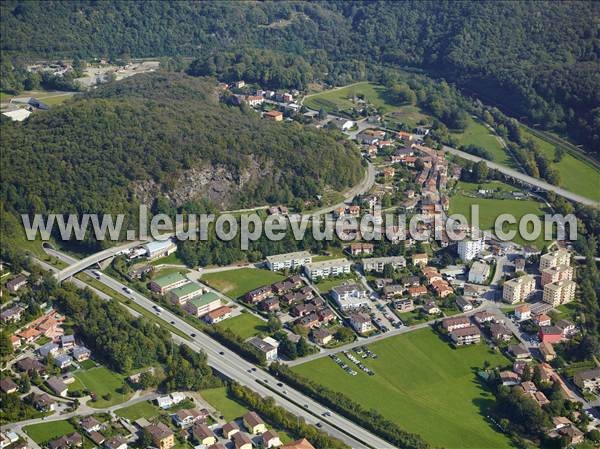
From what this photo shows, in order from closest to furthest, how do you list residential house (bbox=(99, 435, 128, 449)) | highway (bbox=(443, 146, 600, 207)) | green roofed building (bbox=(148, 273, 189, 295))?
residential house (bbox=(99, 435, 128, 449)) → green roofed building (bbox=(148, 273, 189, 295)) → highway (bbox=(443, 146, 600, 207))

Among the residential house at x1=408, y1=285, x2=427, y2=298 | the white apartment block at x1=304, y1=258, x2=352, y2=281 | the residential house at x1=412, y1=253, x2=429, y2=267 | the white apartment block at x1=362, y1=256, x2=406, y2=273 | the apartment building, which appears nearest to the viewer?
the residential house at x1=408, y1=285, x2=427, y2=298

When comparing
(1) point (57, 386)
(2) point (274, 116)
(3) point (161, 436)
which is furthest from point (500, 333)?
(2) point (274, 116)

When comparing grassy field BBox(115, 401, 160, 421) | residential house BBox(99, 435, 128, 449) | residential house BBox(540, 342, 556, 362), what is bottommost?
residential house BBox(540, 342, 556, 362)

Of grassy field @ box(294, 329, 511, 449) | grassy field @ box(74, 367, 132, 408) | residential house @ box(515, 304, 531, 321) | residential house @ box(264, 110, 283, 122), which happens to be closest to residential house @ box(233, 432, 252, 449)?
grassy field @ box(294, 329, 511, 449)

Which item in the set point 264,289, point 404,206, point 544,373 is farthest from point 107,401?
point 404,206

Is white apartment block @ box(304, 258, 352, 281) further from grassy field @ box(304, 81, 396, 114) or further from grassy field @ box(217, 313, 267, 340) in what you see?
grassy field @ box(304, 81, 396, 114)

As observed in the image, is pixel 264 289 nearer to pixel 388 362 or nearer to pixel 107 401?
pixel 388 362

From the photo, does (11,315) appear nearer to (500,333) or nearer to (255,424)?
(255,424)

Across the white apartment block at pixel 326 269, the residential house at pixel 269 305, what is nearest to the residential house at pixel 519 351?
the white apartment block at pixel 326 269

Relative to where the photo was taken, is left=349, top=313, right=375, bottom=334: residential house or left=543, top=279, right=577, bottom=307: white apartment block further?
left=543, top=279, right=577, bottom=307: white apartment block
